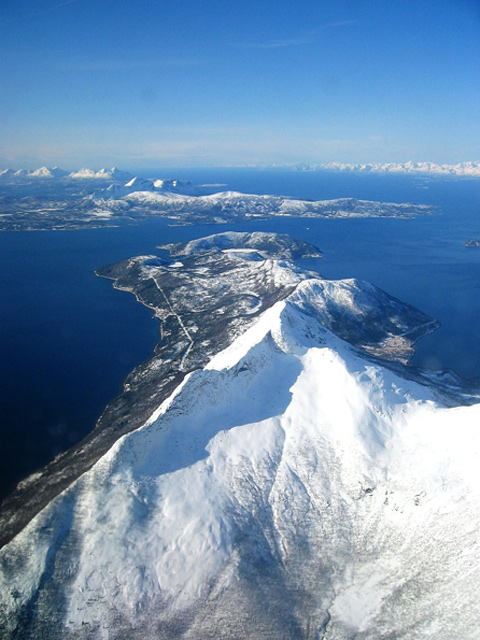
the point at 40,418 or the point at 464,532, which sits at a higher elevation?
the point at 464,532

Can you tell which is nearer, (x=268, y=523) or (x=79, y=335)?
(x=268, y=523)

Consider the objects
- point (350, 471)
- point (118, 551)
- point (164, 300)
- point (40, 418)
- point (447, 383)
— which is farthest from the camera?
point (164, 300)

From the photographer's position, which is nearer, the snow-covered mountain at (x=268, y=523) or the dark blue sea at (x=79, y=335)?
the snow-covered mountain at (x=268, y=523)

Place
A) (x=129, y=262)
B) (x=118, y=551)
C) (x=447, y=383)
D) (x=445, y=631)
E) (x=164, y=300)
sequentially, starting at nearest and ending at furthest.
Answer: (x=445, y=631) → (x=118, y=551) → (x=447, y=383) → (x=164, y=300) → (x=129, y=262)

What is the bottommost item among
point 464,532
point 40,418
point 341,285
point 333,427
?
point 40,418

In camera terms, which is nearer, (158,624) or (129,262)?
(158,624)

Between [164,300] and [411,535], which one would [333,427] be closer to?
[411,535]

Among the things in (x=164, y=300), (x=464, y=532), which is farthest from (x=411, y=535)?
(x=164, y=300)

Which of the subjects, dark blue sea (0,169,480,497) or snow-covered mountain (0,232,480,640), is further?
dark blue sea (0,169,480,497)
